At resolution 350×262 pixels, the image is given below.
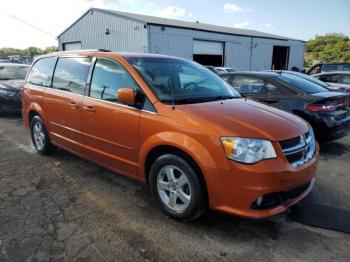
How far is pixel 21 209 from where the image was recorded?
139 inches

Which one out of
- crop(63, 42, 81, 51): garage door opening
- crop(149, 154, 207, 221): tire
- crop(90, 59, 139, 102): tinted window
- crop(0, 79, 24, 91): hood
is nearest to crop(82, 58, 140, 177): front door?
crop(90, 59, 139, 102): tinted window

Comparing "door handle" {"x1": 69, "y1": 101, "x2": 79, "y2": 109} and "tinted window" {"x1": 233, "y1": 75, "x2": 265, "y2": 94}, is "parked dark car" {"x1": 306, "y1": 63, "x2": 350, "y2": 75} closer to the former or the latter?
"tinted window" {"x1": 233, "y1": 75, "x2": 265, "y2": 94}

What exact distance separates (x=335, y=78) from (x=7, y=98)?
9.95m

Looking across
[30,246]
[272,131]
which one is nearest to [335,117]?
[272,131]

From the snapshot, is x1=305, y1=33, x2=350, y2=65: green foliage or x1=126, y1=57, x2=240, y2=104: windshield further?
x1=305, y1=33, x2=350, y2=65: green foliage

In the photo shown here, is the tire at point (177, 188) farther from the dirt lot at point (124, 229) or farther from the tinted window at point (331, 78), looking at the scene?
the tinted window at point (331, 78)

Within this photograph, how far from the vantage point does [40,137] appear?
543 cm

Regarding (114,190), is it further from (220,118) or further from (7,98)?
(7,98)

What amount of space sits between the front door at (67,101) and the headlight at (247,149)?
230 cm

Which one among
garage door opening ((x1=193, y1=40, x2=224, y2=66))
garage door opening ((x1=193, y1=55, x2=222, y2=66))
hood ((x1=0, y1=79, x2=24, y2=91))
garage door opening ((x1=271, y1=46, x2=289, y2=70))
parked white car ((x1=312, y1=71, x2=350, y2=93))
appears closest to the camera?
hood ((x1=0, y1=79, x2=24, y2=91))

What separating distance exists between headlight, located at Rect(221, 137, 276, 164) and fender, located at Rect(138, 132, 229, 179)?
11cm

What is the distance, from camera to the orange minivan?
9.16ft

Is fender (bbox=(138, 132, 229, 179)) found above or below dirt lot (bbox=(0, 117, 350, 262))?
above

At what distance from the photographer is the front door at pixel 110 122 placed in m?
3.55
